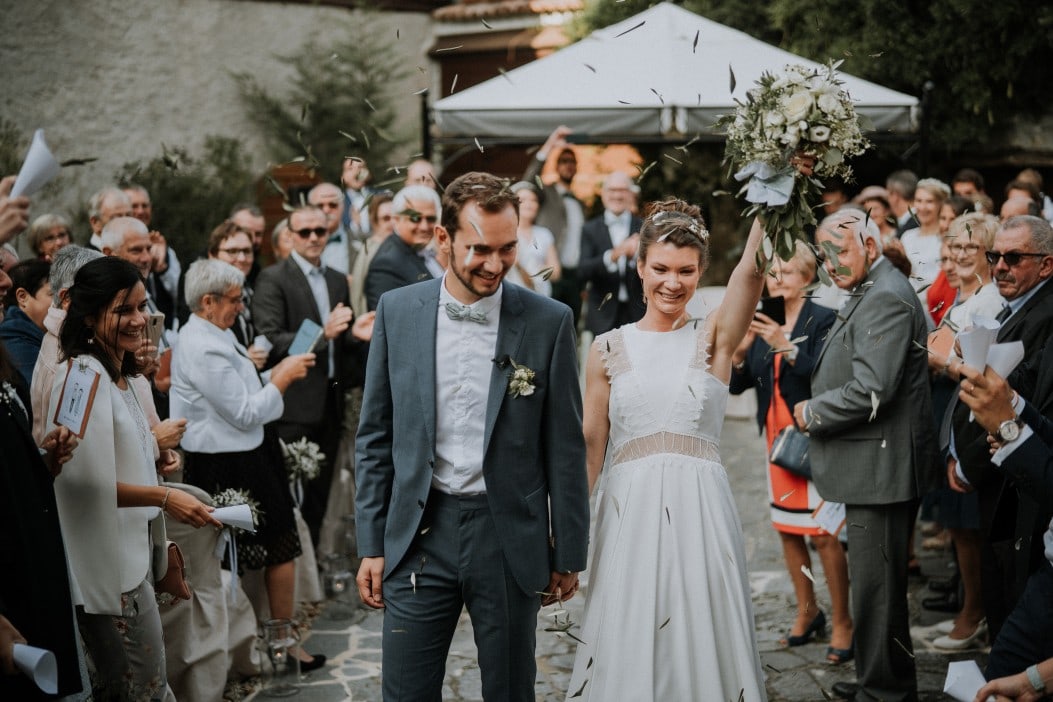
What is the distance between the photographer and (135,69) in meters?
14.0

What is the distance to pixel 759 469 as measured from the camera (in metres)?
9.34

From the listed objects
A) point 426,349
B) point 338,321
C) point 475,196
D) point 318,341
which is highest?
point 475,196

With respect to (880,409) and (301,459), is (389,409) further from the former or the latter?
(301,459)

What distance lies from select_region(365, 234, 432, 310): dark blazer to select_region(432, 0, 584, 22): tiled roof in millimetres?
11190

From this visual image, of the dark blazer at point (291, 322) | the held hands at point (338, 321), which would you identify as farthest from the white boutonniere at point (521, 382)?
the dark blazer at point (291, 322)

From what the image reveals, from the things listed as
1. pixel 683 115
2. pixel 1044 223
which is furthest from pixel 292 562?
pixel 683 115

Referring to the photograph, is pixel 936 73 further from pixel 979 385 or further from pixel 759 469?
pixel 979 385

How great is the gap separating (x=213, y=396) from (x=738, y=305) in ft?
8.23

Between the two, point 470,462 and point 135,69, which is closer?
point 470,462

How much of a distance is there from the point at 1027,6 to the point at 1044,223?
6.66 metres

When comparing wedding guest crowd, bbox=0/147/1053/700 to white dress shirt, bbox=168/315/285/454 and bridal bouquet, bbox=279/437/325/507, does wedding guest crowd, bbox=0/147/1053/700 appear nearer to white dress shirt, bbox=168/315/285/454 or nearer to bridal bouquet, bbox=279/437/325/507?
white dress shirt, bbox=168/315/285/454

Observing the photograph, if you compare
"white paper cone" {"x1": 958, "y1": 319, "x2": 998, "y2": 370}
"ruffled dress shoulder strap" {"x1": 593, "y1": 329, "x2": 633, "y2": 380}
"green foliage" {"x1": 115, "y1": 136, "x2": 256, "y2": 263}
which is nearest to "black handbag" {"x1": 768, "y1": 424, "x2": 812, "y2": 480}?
"ruffled dress shoulder strap" {"x1": 593, "y1": 329, "x2": 633, "y2": 380}

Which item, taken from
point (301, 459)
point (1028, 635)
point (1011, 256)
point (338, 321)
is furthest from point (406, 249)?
point (1028, 635)

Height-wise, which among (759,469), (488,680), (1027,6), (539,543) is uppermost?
(1027,6)
